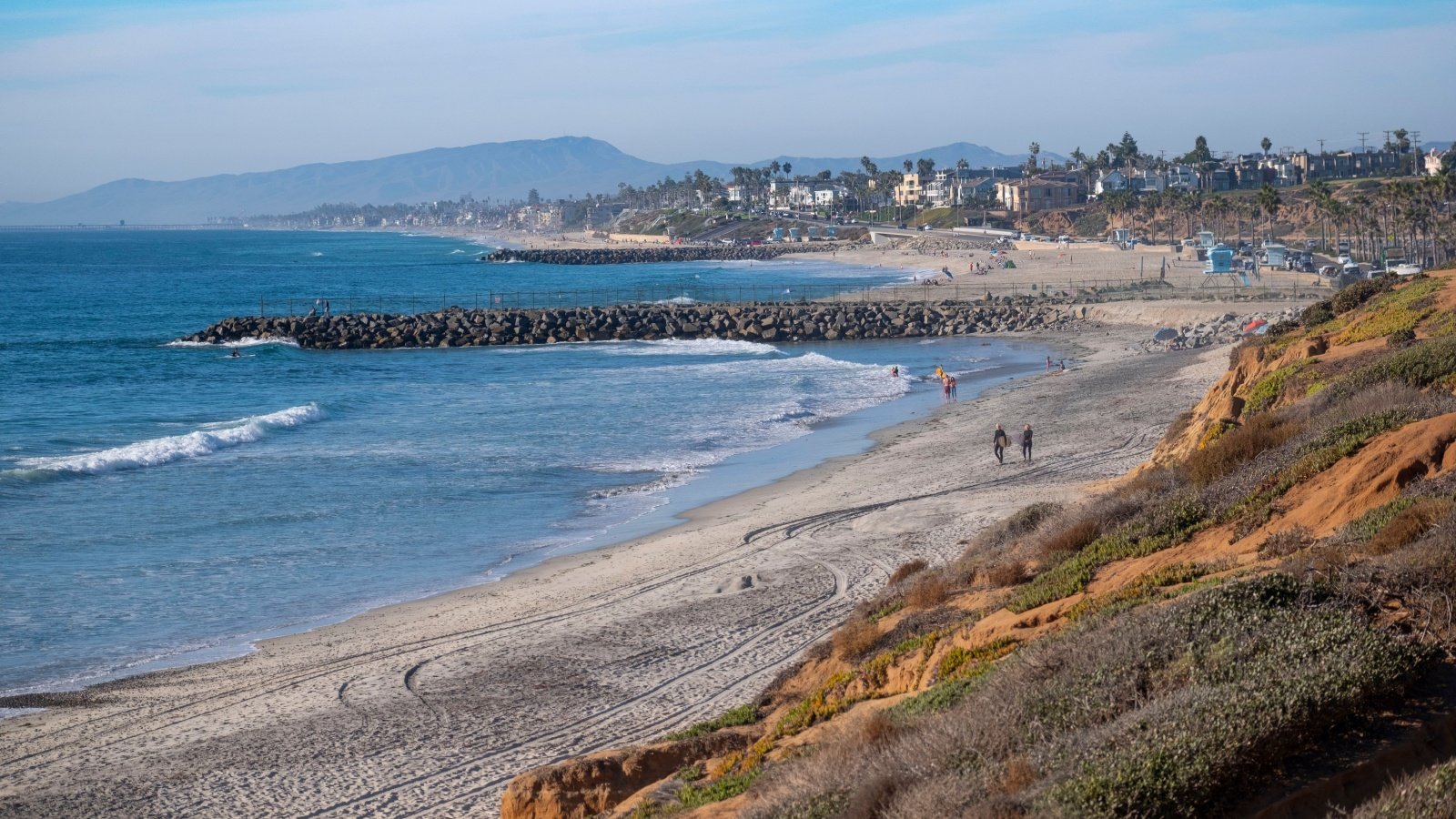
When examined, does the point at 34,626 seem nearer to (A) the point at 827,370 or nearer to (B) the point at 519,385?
(B) the point at 519,385

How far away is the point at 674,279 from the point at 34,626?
300 feet

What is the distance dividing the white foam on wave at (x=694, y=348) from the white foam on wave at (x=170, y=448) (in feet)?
70.9

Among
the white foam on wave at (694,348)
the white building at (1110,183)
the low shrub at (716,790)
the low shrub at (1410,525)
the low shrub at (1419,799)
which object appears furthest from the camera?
the white building at (1110,183)

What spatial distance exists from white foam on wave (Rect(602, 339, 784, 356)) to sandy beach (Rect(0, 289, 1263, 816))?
32.6m

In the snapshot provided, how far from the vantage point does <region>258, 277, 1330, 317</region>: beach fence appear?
211 feet

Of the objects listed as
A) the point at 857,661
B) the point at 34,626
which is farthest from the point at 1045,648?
the point at 34,626

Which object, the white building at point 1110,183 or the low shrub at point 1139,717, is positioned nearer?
the low shrub at point 1139,717

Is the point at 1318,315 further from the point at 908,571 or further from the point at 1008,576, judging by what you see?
the point at 1008,576

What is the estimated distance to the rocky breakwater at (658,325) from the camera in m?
61.3

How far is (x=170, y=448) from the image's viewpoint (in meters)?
30.7

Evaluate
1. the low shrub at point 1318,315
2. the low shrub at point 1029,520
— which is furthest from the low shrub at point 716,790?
the low shrub at point 1318,315

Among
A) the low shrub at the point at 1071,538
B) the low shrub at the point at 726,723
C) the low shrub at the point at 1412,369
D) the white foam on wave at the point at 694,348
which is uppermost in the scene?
the low shrub at the point at 1412,369

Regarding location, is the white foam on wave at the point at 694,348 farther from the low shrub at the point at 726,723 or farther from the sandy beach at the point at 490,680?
the low shrub at the point at 726,723

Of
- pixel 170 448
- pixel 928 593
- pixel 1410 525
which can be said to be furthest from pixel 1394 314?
pixel 170 448
